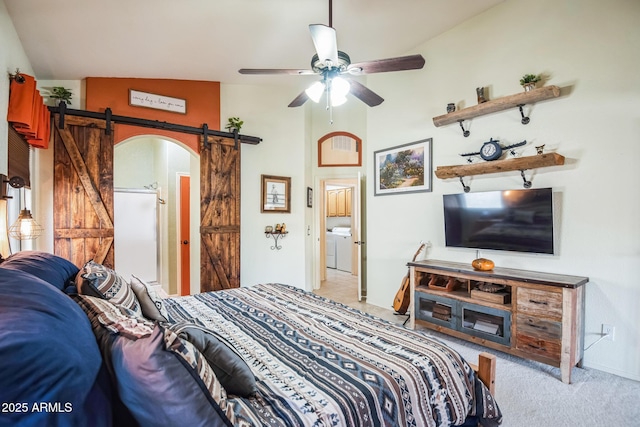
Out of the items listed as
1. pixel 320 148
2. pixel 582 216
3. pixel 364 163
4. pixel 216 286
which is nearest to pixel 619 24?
pixel 582 216

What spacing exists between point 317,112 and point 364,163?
1.22 m

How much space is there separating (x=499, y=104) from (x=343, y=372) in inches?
117

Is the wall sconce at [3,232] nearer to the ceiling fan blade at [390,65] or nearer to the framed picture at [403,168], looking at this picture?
the ceiling fan blade at [390,65]

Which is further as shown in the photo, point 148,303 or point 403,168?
point 403,168

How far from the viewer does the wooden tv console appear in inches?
98.3

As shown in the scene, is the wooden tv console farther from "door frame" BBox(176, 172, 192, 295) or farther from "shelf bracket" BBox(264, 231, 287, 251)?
"door frame" BBox(176, 172, 192, 295)

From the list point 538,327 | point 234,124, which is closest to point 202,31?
point 234,124

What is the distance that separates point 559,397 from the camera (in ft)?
7.41

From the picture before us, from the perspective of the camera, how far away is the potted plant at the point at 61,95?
3.45 metres

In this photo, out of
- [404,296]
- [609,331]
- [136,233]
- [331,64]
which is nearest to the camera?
[331,64]

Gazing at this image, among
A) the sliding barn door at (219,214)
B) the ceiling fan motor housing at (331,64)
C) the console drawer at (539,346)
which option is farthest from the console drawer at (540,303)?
the sliding barn door at (219,214)

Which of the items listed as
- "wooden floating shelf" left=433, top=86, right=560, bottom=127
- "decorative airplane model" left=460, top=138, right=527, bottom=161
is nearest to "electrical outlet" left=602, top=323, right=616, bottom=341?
"decorative airplane model" left=460, top=138, right=527, bottom=161

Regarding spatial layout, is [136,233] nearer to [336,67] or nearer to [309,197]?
[309,197]

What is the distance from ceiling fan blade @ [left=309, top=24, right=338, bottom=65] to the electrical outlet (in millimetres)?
3043
